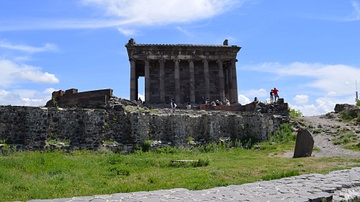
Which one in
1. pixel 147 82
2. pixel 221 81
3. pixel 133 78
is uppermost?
pixel 133 78

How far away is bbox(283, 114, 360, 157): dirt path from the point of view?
19.8 metres

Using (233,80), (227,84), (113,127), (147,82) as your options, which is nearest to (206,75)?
(233,80)

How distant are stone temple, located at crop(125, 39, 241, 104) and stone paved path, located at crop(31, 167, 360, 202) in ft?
103

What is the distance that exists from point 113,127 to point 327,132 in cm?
1470

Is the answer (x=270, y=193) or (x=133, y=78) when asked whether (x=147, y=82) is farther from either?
(x=270, y=193)

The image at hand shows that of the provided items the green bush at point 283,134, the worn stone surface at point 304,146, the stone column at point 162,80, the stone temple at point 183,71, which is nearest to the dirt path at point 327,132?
the green bush at point 283,134

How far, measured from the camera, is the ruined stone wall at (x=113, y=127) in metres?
17.3

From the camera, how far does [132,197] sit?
7.42 metres

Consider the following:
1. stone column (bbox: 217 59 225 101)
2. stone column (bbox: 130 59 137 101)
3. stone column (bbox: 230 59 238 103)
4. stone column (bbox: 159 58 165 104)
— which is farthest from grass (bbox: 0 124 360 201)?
stone column (bbox: 230 59 238 103)

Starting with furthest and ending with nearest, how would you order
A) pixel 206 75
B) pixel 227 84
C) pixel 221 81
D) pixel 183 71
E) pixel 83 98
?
pixel 227 84 < pixel 183 71 < pixel 221 81 < pixel 206 75 < pixel 83 98

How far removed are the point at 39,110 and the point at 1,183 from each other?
25.8 feet

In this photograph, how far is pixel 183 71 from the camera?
4316 centimetres

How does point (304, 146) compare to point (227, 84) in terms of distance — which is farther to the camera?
point (227, 84)

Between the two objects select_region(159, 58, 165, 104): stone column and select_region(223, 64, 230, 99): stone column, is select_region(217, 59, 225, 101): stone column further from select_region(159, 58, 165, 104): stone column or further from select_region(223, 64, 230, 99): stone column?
select_region(159, 58, 165, 104): stone column
